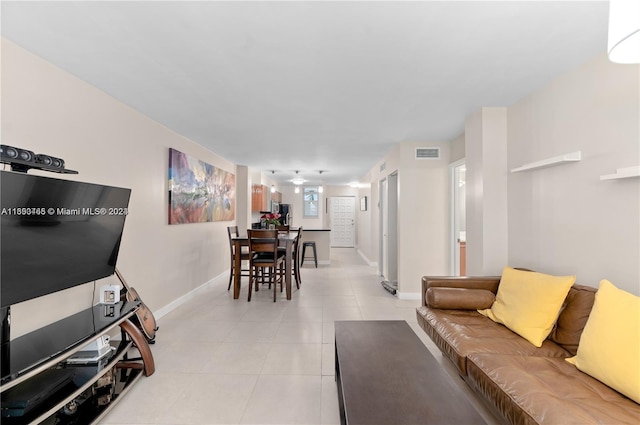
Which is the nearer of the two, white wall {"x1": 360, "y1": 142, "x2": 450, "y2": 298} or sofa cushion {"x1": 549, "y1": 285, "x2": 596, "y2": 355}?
sofa cushion {"x1": 549, "y1": 285, "x2": 596, "y2": 355}

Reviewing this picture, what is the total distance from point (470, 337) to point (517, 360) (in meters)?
0.32

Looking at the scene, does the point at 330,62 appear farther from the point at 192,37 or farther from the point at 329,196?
the point at 329,196

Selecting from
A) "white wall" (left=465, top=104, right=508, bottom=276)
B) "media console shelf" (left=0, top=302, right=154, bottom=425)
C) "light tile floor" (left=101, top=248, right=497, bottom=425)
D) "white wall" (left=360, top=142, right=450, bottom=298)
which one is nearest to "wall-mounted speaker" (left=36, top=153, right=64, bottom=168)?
"media console shelf" (left=0, top=302, right=154, bottom=425)

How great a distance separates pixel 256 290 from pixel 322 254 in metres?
2.75

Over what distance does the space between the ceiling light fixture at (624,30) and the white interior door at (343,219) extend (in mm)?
9693

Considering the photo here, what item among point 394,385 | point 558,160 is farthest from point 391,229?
point 394,385

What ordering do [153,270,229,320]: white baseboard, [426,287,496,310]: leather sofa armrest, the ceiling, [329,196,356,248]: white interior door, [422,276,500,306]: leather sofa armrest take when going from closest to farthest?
the ceiling, [426,287,496,310]: leather sofa armrest, [422,276,500,306]: leather sofa armrest, [153,270,229,320]: white baseboard, [329,196,356,248]: white interior door

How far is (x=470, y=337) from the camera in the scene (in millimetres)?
2012

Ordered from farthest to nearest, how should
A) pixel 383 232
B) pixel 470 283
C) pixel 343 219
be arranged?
pixel 343 219 < pixel 383 232 < pixel 470 283

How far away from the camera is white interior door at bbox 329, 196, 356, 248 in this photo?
10.8m

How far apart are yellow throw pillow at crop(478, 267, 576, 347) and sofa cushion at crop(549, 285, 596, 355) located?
46mm

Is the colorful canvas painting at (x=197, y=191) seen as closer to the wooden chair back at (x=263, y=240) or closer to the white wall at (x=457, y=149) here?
the wooden chair back at (x=263, y=240)

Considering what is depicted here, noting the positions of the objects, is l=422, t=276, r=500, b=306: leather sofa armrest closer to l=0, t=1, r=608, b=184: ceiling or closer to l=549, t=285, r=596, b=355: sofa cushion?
l=549, t=285, r=596, b=355: sofa cushion

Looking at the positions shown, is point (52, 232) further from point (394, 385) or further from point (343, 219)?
point (343, 219)
